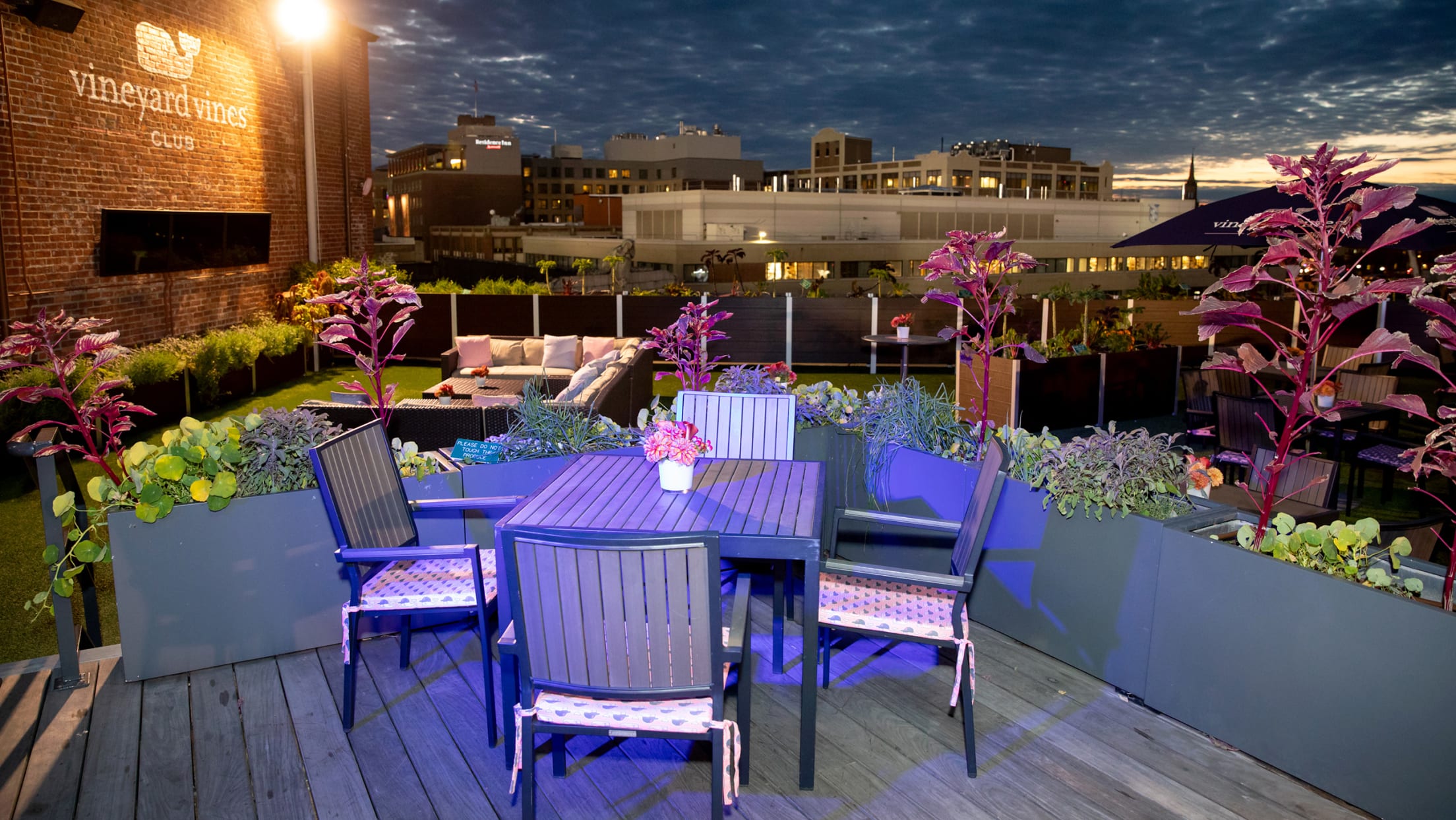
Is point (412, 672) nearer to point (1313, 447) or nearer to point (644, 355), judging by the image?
point (644, 355)

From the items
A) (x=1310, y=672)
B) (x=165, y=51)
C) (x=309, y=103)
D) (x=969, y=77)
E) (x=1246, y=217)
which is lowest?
(x=1310, y=672)

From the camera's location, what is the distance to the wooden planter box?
3336mm

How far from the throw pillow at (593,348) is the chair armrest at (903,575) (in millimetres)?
8046

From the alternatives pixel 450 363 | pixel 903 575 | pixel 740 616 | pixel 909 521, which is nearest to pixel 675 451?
pixel 740 616

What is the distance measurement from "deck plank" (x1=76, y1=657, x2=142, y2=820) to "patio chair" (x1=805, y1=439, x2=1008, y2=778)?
2.24m

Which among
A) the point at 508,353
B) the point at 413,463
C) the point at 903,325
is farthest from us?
the point at 508,353

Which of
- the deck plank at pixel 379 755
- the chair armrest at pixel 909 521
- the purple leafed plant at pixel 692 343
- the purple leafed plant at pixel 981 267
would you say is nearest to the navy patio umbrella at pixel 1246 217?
the purple leafed plant at pixel 981 267

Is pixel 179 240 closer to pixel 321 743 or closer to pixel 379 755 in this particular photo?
pixel 321 743

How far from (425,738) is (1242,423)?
510 cm

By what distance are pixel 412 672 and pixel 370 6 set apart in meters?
14.4

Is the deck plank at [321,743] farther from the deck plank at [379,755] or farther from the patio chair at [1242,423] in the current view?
the patio chair at [1242,423]

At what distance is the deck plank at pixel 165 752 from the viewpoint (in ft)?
8.83

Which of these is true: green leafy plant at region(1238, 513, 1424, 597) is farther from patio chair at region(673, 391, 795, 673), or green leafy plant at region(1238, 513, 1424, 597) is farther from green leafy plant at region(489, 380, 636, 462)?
green leafy plant at region(489, 380, 636, 462)

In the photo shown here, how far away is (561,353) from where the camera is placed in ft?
35.4
